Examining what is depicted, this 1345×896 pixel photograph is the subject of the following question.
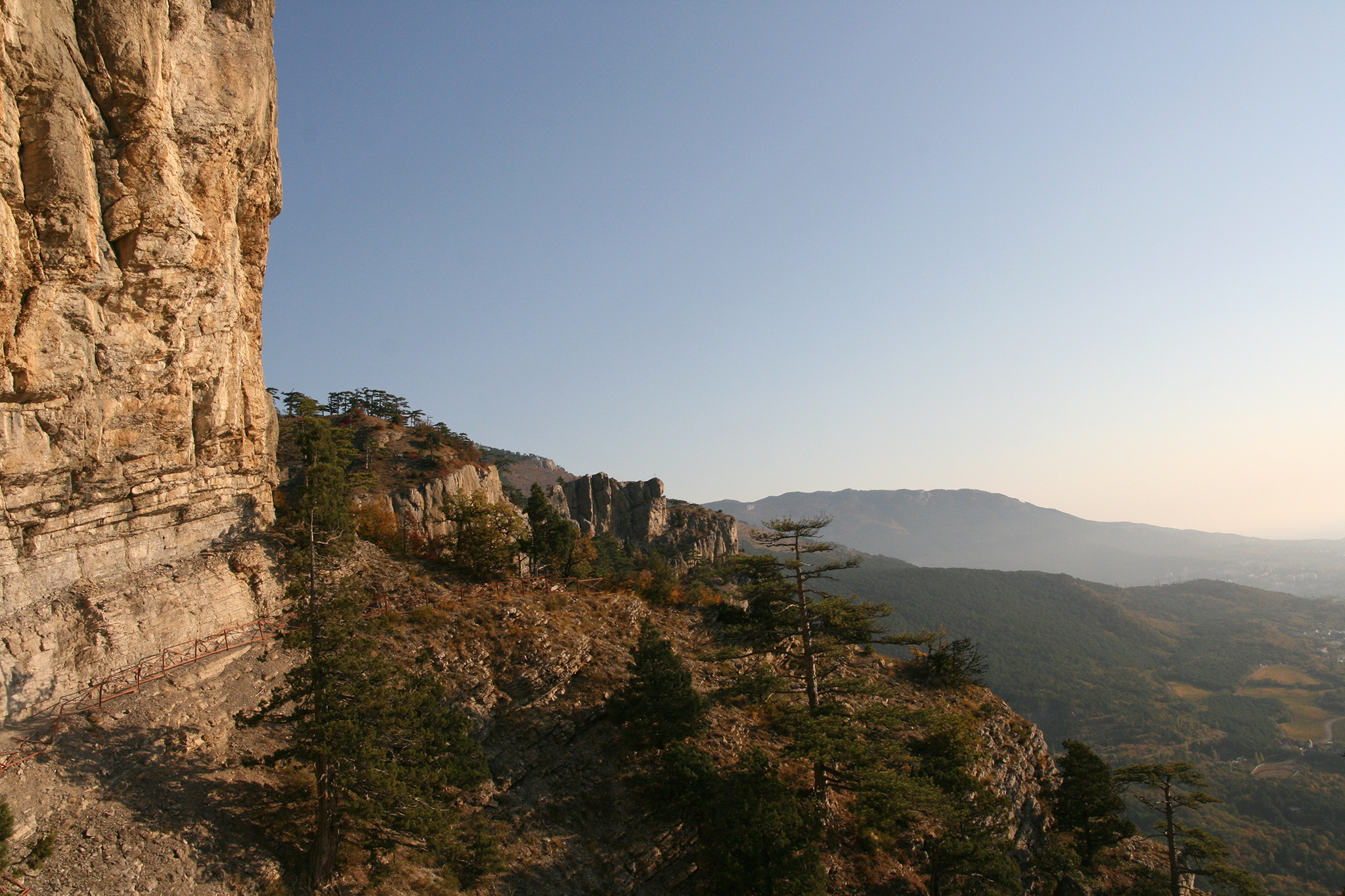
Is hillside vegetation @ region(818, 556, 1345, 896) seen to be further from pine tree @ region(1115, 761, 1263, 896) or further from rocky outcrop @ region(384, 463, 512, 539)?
rocky outcrop @ region(384, 463, 512, 539)

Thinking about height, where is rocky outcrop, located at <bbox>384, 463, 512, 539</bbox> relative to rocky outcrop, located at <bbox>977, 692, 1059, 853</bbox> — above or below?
above

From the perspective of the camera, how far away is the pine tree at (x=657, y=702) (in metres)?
22.6

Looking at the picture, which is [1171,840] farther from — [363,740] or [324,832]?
[324,832]

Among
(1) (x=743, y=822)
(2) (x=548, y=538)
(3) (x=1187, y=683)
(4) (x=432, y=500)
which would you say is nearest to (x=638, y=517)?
(4) (x=432, y=500)

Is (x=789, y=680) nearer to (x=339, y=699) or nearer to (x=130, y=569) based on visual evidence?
(x=339, y=699)

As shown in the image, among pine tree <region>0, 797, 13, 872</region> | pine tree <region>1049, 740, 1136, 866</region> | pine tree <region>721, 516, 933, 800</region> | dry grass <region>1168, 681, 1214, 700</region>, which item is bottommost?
dry grass <region>1168, 681, 1214, 700</region>

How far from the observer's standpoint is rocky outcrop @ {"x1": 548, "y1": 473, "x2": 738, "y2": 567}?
84312mm

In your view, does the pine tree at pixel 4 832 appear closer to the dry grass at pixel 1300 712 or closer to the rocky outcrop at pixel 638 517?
the rocky outcrop at pixel 638 517

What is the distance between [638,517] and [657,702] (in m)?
63.2

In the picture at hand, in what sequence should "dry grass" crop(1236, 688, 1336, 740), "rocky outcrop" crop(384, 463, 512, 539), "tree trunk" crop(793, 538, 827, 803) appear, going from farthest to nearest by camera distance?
"dry grass" crop(1236, 688, 1336, 740), "rocky outcrop" crop(384, 463, 512, 539), "tree trunk" crop(793, 538, 827, 803)

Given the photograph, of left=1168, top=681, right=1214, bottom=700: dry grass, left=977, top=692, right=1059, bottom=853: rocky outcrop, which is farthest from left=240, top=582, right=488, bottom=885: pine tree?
left=1168, top=681, right=1214, bottom=700: dry grass

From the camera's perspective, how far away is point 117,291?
709 inches

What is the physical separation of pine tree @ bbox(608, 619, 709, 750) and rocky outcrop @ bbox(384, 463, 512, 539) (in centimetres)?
2166

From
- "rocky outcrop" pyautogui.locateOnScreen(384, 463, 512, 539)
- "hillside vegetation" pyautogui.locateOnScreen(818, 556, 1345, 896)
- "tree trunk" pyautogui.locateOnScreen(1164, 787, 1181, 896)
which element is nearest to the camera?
"tree trunk" pyautogui.locateOnScreen(1164, 787, 1181, 896)
